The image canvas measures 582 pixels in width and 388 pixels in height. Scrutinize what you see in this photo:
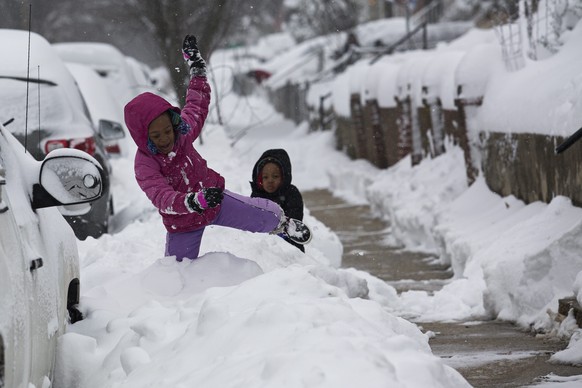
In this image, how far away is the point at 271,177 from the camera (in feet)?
25.7

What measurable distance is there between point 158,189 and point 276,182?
1.54m

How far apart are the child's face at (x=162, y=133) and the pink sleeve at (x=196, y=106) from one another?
0.23 metres

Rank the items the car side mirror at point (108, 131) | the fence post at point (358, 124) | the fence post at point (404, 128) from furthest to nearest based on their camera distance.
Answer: the fence post at point (358, 124) → the fence post at point (404, 128) → the car side mirror at point (108, 131)

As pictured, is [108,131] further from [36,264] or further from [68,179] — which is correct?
[36,264]

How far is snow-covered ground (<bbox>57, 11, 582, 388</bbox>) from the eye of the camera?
3925mm

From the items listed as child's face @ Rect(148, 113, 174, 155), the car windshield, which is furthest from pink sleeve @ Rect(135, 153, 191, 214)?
the car windshield

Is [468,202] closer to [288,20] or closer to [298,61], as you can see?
[298,61]

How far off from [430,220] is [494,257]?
405cm

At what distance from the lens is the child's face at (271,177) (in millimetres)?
7819

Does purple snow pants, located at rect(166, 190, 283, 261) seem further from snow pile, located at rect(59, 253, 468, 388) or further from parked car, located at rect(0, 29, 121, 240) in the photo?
parked car, located at rect(0, 29, 121, 240)

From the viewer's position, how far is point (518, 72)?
35.0 feet

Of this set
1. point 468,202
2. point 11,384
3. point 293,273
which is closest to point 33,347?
point 11,384

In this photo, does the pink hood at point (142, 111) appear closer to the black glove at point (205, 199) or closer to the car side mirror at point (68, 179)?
the black glove at point (205, 199)

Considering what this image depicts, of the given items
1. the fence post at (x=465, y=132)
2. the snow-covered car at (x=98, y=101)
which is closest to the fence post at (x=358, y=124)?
the snow-covered car at (x=98, y=101)
